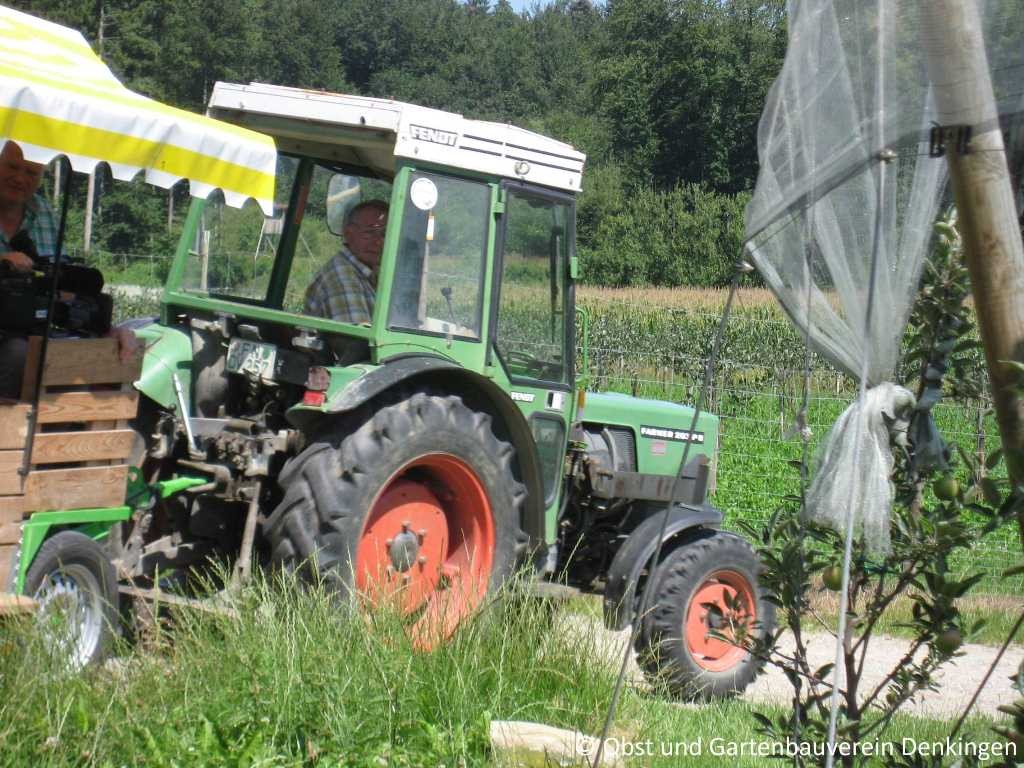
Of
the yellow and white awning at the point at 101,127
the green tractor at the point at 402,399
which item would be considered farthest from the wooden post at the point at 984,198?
the yellow and white awning at the point at 101,127

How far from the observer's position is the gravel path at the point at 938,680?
6.87 meters

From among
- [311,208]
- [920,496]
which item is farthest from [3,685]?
[311,208]

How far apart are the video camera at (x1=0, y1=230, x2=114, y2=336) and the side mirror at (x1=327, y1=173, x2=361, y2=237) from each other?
1.44m

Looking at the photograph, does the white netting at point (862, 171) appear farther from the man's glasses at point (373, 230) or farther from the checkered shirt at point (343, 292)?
the man's glasses at point (373, 230)

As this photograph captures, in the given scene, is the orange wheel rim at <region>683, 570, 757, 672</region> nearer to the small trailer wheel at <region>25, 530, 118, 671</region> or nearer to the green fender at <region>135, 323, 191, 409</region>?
the green fender at <region>135, 323, 191, 409</region>

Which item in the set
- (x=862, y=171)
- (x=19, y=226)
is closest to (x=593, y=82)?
Result: (x=19, y=226)

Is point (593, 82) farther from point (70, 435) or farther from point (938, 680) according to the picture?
point (70, 435)

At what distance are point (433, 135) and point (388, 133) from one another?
0.21m

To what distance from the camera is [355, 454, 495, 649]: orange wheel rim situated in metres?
5.46

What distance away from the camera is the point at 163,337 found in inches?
221

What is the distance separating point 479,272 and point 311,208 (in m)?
1.13

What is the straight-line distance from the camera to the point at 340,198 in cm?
628

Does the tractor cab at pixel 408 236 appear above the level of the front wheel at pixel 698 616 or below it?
above

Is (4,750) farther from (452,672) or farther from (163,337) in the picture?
(163,337)
